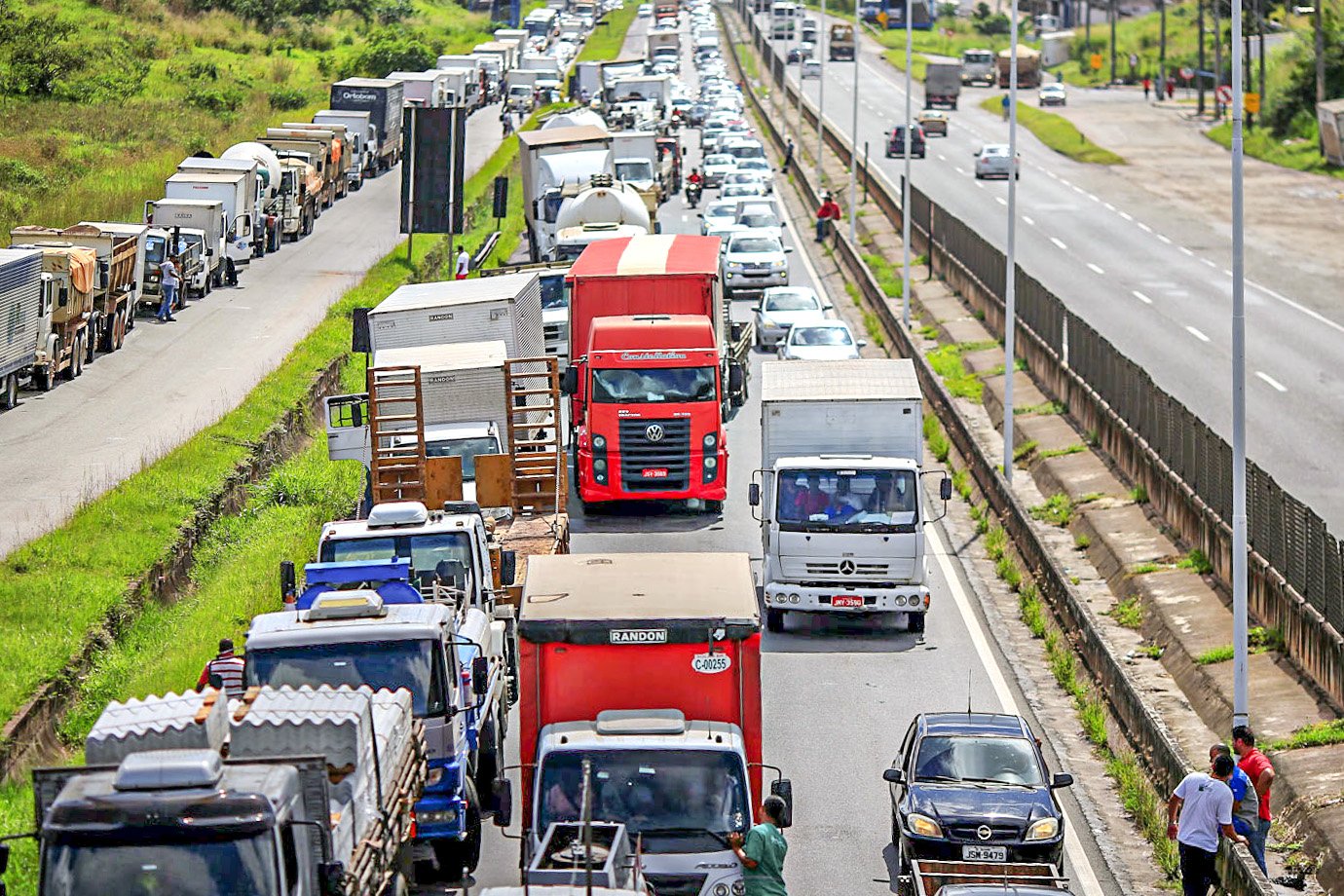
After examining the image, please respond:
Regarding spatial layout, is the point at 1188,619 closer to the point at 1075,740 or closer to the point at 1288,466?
the point at 1075,740

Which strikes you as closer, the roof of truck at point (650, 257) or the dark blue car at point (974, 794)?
the dark blue car at point (974, 794)

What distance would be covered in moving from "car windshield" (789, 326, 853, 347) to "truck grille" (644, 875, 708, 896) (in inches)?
1107

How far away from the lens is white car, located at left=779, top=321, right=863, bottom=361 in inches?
1622

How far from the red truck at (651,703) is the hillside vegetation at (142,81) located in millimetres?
42367

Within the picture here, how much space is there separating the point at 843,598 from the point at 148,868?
14825 mm

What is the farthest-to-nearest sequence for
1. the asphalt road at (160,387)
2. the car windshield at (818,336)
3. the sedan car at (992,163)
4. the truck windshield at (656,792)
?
the sedan car at (992,163) → the car windshield at (818,336) → the asphalt road at (160,387) → the truck windshield at (656,792)

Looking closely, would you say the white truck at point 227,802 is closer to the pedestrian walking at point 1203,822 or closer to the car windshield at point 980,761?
the car windshield at point 980,761

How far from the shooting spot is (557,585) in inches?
669

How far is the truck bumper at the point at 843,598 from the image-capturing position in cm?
2523

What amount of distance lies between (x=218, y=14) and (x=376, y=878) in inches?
4041

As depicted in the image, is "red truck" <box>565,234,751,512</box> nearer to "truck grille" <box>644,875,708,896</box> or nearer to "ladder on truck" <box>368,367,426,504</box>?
"ladder on truck" <box>368,367,426,504</box>

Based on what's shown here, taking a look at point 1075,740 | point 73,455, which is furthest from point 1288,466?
point 73,455

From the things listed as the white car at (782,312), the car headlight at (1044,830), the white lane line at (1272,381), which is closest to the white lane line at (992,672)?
the car headlight at (1044,830)

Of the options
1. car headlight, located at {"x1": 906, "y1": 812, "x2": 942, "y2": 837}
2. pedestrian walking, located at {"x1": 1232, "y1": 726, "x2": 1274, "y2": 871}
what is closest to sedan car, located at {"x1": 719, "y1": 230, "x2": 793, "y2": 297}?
car headlight, located at {"x1": 906, "y1": 812, "x2": 942, "y2": 837}
